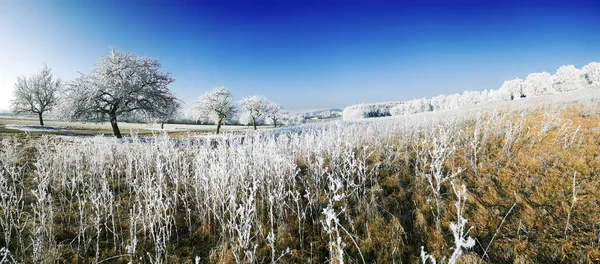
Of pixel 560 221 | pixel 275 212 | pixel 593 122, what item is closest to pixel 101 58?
pixel 275 212

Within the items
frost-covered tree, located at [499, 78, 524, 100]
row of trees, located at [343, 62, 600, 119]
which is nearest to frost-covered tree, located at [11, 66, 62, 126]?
row of trees, located at [343, 62, 600, 119]

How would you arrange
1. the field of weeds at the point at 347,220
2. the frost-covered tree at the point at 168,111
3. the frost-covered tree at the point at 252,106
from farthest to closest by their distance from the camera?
1. the frost-covered tree at the point at 252,106
2. the frost-covered tree at the point at 168,111
3. the field of weeds at the point at 347,220

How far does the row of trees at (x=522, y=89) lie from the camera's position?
63.1 metres

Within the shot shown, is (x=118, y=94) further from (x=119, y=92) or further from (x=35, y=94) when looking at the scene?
(x=35, y=94)

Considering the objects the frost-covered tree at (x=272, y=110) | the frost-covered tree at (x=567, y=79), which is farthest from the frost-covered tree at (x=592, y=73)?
the frost-covered tree at (x=272, y=110)

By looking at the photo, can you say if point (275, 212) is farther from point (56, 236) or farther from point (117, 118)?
point (117, 118)

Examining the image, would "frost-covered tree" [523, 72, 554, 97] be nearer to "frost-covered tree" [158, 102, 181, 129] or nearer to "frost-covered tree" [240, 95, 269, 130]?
"frost-covered tree" [240, 95, 269, 130]

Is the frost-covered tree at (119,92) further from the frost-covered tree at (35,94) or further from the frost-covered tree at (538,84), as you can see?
the frost-covered tree at (538,84)

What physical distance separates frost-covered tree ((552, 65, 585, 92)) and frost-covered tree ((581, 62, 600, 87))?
2585mm

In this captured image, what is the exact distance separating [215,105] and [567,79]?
297 ft

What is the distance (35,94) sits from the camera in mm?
33438

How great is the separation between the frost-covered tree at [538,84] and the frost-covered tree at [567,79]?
1.34 meters

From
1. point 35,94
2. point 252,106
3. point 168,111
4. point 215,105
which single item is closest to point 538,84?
point 252,106

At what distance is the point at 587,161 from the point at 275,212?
6467 mm
